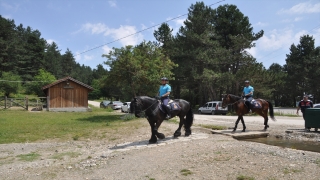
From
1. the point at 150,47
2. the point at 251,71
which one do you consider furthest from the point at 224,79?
the point at 150,47

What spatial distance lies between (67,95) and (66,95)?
133 mm

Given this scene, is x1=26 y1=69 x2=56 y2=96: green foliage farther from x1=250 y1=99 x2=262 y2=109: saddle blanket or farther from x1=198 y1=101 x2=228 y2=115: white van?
x1=250 y1=99 x2=262 y2=109: saddle blanket

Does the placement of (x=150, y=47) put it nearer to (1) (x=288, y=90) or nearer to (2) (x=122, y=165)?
(2) (x=122, y=165)

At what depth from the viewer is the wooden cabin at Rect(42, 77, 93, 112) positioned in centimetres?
3294

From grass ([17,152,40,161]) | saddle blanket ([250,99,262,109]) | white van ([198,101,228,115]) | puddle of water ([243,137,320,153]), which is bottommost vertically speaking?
grass ([17,152,40,161])

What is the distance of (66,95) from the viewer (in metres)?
33.7

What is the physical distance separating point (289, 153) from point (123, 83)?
668 inches

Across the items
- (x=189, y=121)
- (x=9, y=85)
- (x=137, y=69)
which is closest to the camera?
(x=189, y=121)

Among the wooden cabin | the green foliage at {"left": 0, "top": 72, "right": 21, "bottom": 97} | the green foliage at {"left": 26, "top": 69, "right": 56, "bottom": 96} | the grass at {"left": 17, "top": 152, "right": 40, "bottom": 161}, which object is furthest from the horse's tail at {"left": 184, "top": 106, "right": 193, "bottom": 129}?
the green foliage at {"left": 26, "top": 69, "right": 56, "bottom": 96}

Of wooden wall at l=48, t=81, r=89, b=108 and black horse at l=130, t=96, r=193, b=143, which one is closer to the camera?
black horse at l=130, t=96, r=193, b=143

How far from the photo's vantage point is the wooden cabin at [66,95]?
108 feet

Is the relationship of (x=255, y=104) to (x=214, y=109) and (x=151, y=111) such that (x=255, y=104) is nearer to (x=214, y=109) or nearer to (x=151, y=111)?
(x=151, y=111)

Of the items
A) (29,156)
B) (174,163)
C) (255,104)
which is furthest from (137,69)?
(174,163)

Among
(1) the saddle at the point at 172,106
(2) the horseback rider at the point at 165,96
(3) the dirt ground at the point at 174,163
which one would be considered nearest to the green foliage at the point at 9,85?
(3) the dirt ground at the point at 174,163
